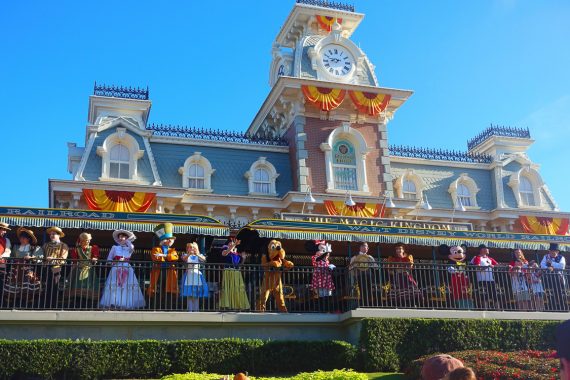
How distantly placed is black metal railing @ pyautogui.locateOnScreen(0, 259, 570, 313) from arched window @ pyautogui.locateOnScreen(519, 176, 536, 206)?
1460cm

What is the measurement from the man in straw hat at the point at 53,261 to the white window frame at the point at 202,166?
1137 centimetres

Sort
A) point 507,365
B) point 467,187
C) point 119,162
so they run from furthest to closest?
point 467,187 < point 119,162 < point 507,365

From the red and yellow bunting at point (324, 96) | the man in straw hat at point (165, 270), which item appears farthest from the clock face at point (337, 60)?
the man in straw hat at point (165, 270)

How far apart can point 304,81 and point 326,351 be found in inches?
591

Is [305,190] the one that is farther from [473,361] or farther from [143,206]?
[473,361]

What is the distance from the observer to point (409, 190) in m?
29.6

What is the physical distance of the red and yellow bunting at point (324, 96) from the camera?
26594 mm

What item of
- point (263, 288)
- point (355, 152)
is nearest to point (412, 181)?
point (355, 152)

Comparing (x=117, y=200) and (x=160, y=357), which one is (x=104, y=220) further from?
(x=117, y=200)

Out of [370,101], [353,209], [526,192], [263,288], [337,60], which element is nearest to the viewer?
[263,288]

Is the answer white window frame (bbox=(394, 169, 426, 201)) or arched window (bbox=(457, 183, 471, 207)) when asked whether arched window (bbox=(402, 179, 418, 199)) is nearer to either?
white window frame (bbox=(394, 169, 426, 201))

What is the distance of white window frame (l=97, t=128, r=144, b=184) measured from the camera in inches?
976

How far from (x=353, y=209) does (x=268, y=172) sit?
3.82 meters

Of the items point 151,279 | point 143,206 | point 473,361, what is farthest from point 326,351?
point 143,206
